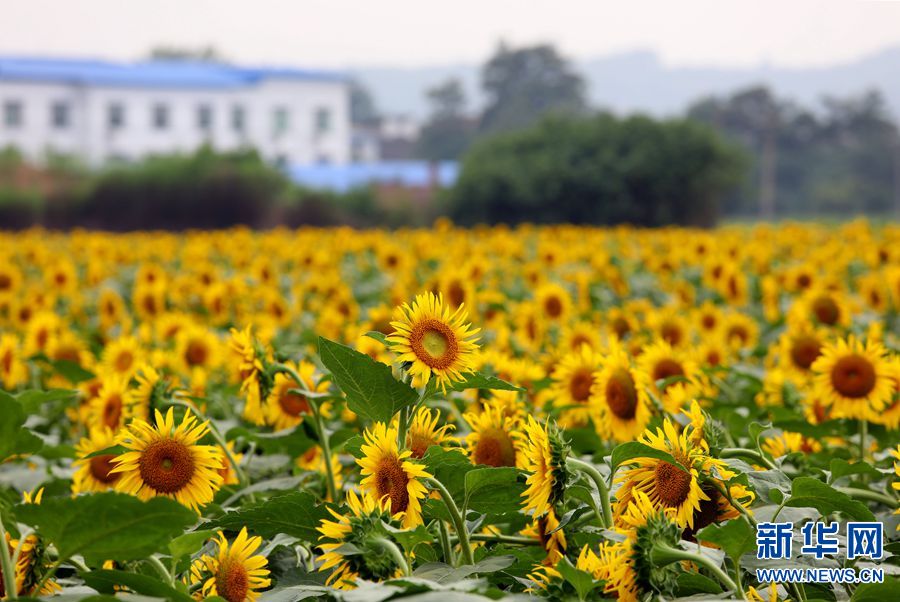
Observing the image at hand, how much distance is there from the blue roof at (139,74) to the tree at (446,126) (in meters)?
10.7

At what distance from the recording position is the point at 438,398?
9.26ft

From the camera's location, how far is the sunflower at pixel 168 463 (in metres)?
1.85

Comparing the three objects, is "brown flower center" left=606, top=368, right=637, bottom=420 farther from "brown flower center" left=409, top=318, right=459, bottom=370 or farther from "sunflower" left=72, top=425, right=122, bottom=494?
"sunflower" left=72, top=425, right=122, bottom=494

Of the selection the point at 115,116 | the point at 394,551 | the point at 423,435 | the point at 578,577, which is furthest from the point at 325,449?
the point at 115,116

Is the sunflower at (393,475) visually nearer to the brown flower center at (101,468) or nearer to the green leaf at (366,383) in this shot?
the green leaf at (366,383)

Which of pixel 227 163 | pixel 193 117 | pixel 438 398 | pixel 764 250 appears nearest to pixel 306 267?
pixel 764 250

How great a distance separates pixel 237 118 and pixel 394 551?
85.0 m

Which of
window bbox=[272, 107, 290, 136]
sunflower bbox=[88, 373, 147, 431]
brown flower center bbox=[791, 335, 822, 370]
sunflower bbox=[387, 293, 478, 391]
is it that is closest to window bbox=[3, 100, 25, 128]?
window bbox=[272, 107, 290, 136]

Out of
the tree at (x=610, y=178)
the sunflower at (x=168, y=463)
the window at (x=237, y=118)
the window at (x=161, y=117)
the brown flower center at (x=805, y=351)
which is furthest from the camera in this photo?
the window at (x=237, y=118)

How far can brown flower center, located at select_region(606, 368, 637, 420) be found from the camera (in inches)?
103

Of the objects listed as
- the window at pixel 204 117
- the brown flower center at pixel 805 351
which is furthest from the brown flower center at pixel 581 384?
the window at pixel 204 117

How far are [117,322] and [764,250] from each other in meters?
5.39

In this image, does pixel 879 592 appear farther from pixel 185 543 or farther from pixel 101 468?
pixel 101 468

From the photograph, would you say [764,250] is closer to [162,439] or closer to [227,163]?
[162,439]
